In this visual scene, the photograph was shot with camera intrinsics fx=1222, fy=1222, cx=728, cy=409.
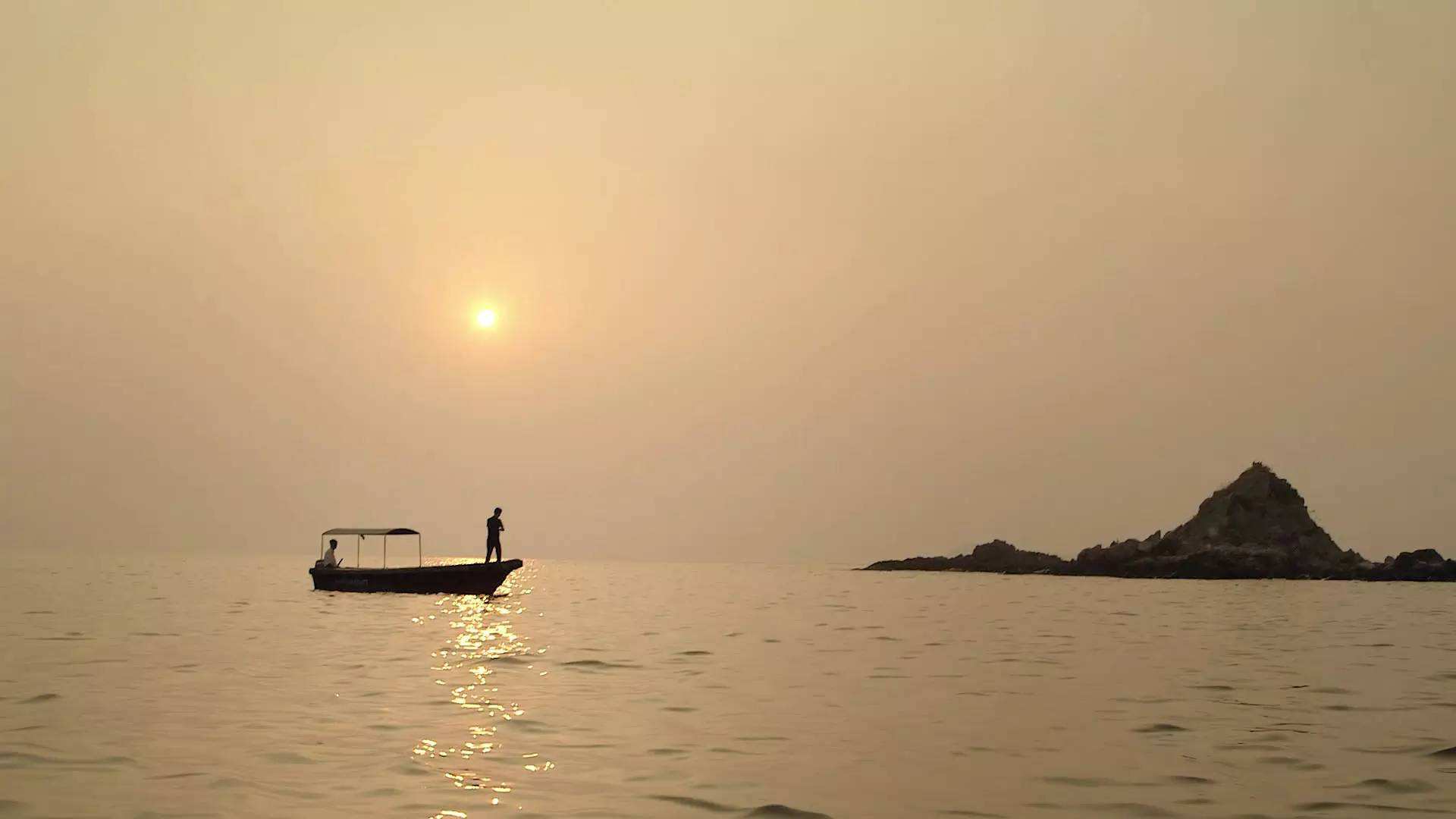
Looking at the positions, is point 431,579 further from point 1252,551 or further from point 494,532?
point 1252,551

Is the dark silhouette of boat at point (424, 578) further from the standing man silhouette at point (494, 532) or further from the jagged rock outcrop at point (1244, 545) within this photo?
the jagged rock outcrop at point (1244, 545)

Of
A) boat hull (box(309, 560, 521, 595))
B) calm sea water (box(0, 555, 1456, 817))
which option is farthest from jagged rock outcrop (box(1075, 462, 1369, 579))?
boat hull (box(309, 560, 521, 595))

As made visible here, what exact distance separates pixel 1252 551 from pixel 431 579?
256 ft

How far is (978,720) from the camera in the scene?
17.6 metres

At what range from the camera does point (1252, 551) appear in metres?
104

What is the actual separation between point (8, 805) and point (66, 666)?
13.2 metres

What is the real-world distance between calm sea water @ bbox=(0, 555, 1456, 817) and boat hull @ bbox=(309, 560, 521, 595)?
12.2 m

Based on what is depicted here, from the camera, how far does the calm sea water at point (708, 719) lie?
1216cm

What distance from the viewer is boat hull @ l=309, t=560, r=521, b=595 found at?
5009cm

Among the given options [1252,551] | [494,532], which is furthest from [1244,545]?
[494,532]

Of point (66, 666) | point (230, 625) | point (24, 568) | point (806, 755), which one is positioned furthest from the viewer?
point (24, 568)

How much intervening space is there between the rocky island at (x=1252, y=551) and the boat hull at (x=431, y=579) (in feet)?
241

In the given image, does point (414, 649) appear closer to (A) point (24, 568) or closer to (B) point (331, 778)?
(B) point (331, 778)

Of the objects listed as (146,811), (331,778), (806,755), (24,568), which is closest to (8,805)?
(146,811)
